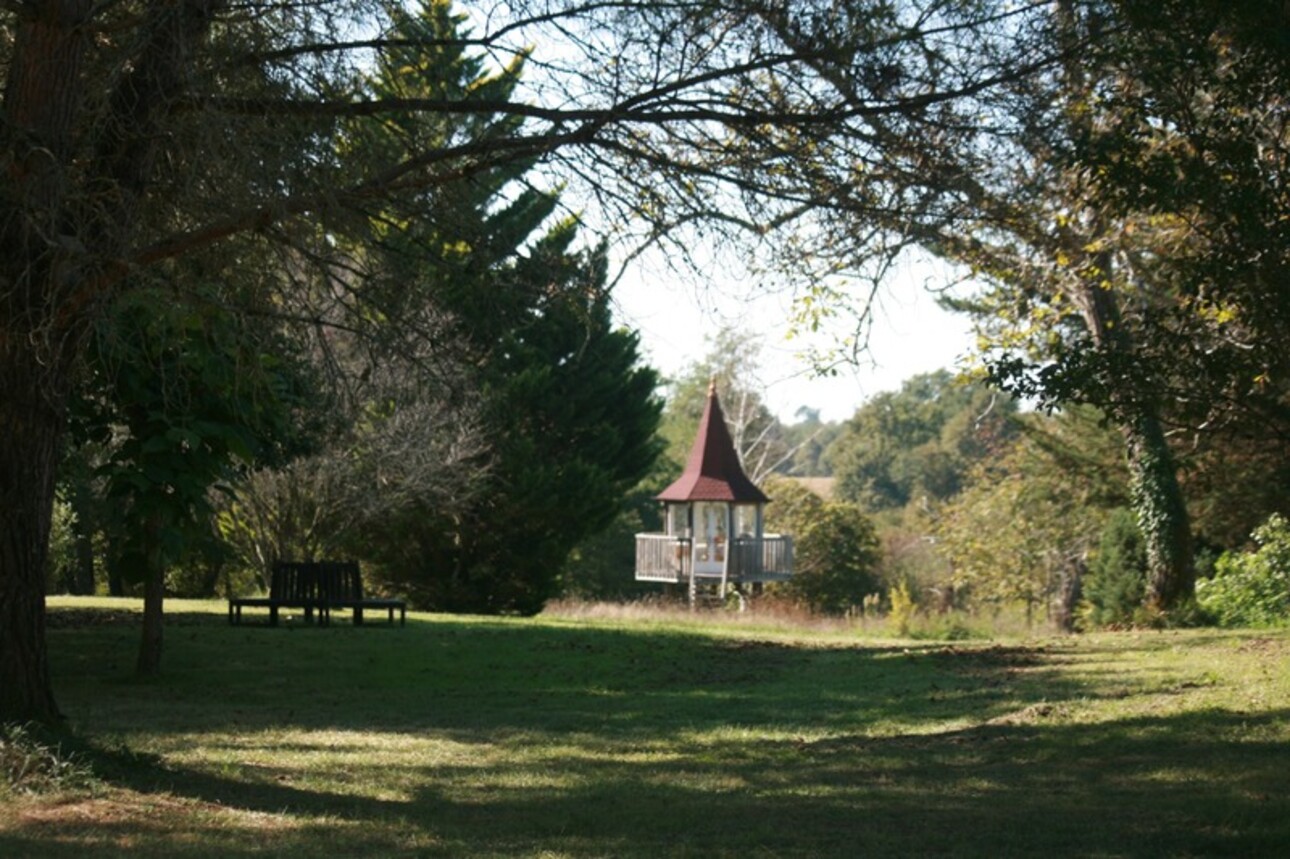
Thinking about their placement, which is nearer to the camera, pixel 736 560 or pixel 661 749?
pixel 661 749

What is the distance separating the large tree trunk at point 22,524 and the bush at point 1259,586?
14897 mm

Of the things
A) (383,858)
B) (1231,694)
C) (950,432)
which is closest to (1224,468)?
(1231,694)

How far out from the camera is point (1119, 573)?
22844 mm

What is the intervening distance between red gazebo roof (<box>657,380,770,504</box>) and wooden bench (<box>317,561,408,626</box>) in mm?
18745

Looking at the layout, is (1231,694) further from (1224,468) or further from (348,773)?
(1224,468)

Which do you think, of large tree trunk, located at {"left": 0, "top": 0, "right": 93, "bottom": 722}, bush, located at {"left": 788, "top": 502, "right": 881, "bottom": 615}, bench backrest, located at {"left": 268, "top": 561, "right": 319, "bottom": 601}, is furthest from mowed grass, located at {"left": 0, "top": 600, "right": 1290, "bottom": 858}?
bush, located at {"left": 788, "top": 502, "right": 881, "bottom": 615}

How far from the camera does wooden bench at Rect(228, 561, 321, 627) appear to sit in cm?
1969

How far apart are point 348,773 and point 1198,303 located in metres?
5.71

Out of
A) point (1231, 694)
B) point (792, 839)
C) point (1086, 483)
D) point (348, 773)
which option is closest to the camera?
point (792, 839)

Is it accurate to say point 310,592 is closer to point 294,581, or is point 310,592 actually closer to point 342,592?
point 294,581

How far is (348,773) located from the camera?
9273 mm

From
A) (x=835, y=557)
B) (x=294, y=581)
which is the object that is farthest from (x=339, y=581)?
(x=835, y=557)

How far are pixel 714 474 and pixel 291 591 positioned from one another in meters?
A: 20.9

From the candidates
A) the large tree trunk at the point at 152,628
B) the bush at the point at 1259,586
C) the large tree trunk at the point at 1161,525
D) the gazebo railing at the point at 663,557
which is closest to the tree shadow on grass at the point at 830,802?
the large tree trunk at the point at 152,628
